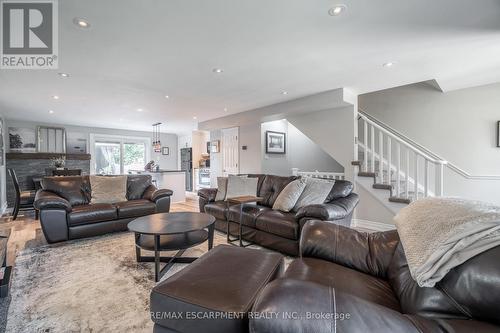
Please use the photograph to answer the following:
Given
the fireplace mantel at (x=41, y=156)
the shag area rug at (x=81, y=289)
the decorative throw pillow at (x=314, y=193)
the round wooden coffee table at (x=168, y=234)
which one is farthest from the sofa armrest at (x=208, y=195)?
the fireplace mantel at (x=41, y=156)

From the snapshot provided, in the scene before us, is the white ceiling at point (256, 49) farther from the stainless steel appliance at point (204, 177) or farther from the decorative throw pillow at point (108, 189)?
the stainless steel appliance at point (204, 177)

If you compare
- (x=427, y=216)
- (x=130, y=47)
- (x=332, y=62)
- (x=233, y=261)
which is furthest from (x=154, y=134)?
(x=427, y=216)

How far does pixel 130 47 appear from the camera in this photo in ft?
8.28

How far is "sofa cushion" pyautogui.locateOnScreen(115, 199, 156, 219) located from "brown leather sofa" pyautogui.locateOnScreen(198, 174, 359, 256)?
971mm

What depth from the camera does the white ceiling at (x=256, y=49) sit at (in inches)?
75.7

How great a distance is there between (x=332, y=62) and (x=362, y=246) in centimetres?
231

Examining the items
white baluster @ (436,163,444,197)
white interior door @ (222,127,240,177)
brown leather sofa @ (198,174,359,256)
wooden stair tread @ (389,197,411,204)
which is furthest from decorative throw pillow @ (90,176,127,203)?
white baluster @ (436,163,444,197)

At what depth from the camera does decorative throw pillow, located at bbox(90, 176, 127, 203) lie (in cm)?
394

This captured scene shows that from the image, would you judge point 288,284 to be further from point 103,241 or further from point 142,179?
point 142,179

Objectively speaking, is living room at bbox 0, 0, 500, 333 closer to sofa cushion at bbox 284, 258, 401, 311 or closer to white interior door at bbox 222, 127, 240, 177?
sofa cushion at bbox 284, 258, 401, 311

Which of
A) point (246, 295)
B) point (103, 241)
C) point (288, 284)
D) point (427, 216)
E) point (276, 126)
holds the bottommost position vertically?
point (103, 241)

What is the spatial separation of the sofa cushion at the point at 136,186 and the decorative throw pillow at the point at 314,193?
9.61 feet

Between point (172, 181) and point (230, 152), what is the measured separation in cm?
178

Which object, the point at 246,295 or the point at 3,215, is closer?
the point at 246,295
